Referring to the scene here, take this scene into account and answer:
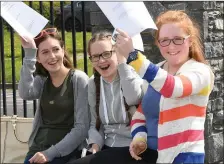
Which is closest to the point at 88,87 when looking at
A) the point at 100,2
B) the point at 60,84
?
the point at 60,84

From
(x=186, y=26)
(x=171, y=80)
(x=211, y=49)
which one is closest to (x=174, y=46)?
(x=186, y=26)

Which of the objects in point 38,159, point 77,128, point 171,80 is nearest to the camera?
point 171,80

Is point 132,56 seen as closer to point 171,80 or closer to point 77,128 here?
point 171,80

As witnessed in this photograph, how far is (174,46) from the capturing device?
3174 millimetres

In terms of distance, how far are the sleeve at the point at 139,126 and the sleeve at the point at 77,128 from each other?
0.63 m

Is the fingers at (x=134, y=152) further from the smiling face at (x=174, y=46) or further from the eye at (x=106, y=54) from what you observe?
the eye at (x=106, y=54)

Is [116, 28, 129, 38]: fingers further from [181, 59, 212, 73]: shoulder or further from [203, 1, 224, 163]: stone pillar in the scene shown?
[203, 1, 224, 163]: stone pillar

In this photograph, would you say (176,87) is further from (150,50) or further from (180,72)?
(150,50)

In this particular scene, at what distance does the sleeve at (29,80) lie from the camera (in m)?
3.91

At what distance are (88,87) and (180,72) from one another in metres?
1.00

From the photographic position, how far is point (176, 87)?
294 cm

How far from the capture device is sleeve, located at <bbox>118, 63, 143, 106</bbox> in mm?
3475

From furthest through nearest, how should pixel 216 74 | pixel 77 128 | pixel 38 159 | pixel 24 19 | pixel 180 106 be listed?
1. pixel 216 74
2. pixel 77 128
3. pixel 38 159
4. pixel 24 19
5. pixel 180 106

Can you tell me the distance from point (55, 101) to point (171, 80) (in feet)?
4.39
